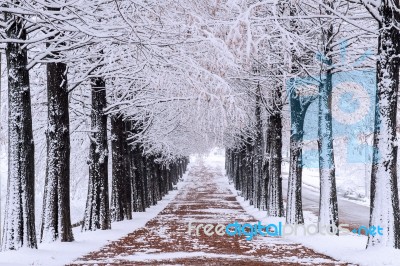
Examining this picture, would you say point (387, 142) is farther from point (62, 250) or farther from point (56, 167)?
point (56, 167)

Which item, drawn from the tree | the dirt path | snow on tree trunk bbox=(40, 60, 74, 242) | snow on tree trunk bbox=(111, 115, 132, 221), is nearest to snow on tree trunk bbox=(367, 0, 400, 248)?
the tree

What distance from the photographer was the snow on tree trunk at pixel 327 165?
15906mm

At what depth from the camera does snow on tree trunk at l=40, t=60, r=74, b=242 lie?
13.4m

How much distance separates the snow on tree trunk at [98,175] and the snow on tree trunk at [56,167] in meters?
3.94

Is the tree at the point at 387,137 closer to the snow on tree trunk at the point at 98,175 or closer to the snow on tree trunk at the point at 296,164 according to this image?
the snow on tree trunk at the point at 296,164

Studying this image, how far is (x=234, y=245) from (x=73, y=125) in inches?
553

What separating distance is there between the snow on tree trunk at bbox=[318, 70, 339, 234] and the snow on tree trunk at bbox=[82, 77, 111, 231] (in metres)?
7.12

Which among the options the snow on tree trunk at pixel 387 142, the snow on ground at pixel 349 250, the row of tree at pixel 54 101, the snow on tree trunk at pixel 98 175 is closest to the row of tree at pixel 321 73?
the snow on tree trunk at pixel 387 142

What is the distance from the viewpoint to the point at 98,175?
1770 centimetres

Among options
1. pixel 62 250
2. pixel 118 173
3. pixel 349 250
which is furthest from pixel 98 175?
pixel 349 250

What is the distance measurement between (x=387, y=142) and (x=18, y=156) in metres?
7.79

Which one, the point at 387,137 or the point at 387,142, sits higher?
the point at 387,137

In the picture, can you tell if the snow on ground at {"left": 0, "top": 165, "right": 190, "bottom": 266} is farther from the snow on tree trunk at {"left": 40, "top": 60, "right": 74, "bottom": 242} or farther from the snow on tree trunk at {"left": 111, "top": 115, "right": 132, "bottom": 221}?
the snow on tree trunk at {"left": 111, "top": 115, "right": 132, "bottom": 221}

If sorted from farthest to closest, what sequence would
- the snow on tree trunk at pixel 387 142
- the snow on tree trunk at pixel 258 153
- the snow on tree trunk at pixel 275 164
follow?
the snow on tree trunk at pixel 258 153
the snow on tree trunk at pixel 275 164
the snow on tree trunk at pixel 387 142
